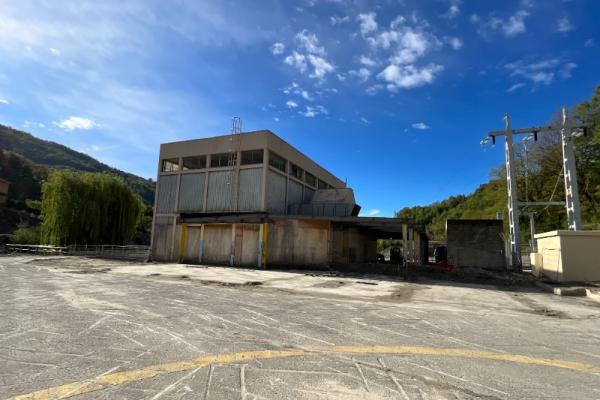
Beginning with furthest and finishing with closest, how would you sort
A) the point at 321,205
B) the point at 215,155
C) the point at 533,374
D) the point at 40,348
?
the point at 321,205 < the point at 215,155 < the point at 40,348 < the point at 533,374

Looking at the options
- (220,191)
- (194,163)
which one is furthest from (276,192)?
(194,163)

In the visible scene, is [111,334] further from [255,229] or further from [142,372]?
[255,229]

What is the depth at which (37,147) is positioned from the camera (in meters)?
132

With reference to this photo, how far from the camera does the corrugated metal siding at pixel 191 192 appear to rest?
29.7m

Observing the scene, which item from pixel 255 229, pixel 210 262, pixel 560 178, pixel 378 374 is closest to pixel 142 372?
pixel 378 374

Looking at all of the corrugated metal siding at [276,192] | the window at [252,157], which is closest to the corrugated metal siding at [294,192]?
the corrugated metal siding at [276,192]

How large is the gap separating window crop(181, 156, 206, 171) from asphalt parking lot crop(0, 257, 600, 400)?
22494 mm

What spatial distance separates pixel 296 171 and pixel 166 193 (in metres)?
11.8

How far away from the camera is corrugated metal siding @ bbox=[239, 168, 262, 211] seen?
27109mm

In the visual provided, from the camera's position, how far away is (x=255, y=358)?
4457 mm

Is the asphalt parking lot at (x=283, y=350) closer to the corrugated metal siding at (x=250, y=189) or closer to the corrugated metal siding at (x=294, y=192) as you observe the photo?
the corrugated metal siding at (x=250, y=189)

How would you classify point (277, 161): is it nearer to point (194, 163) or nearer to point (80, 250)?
point (194, 163)

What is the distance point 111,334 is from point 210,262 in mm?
20909

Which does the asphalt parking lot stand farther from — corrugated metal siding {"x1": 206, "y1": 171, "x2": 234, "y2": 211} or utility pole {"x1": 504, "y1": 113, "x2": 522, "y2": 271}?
corrugated metal siding {"x1": 206, "y1": 171, "x2": 234, "y2": 211}
